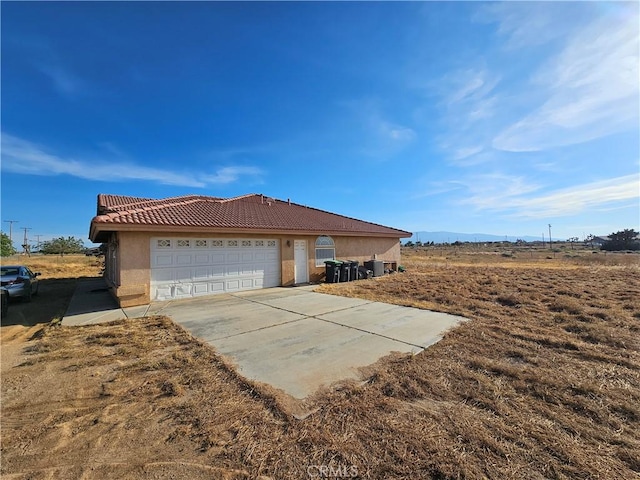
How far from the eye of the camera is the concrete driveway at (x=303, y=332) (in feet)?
14.6

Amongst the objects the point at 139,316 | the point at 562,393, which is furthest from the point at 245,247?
Answer: the point at 562,393

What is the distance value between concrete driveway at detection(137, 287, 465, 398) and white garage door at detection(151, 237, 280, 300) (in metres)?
0.75

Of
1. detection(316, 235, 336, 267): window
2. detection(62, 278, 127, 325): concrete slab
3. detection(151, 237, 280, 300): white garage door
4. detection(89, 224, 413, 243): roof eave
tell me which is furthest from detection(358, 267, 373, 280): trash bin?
detection(62, 278, 127, 325): concrete slab

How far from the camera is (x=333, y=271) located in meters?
14.8

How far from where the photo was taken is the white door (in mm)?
14461

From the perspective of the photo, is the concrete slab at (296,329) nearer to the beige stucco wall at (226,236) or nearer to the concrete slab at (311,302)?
the concrete slab at (311,302)

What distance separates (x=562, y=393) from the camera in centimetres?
364

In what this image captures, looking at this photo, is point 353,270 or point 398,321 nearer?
point 398,321

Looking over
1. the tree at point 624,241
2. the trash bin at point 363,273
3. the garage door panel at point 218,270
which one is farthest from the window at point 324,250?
the tree at point 624,241

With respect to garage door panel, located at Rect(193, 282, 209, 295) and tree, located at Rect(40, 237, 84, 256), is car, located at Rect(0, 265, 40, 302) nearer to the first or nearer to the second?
garage door panel, located at Rect(193, 282, 209, 295)

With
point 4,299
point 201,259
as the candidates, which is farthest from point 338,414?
point 4,299

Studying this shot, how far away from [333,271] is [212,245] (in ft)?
19.2

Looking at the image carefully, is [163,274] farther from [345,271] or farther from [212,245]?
[345,271]

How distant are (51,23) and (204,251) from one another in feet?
24.7
